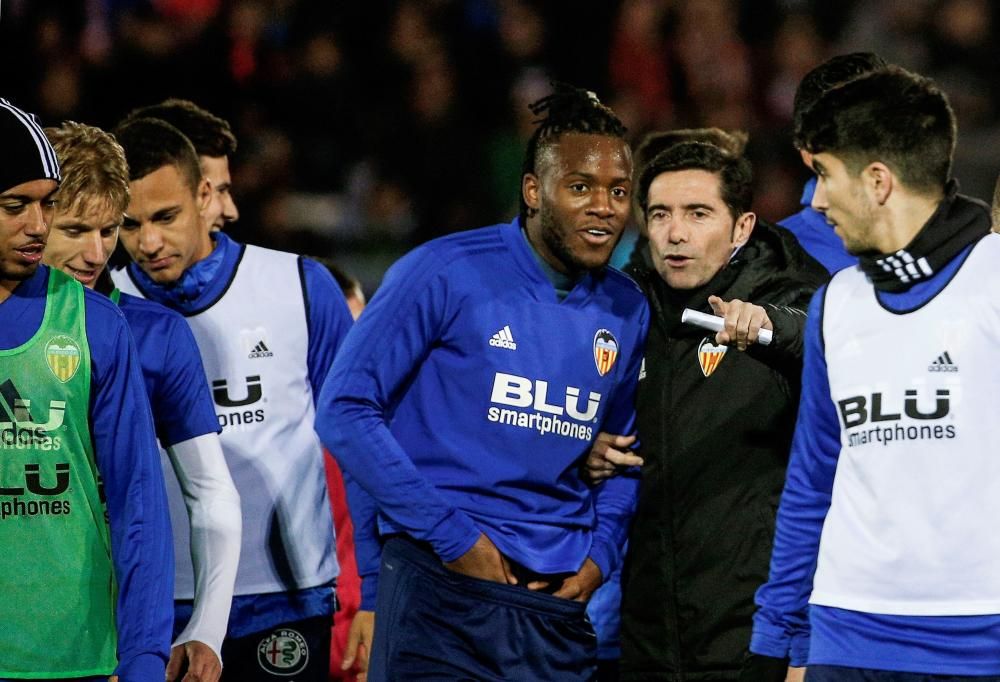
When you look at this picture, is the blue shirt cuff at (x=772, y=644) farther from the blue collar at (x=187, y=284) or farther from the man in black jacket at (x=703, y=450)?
the blue collar at (x=187, y=284)

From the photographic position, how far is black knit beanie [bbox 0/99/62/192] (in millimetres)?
3463

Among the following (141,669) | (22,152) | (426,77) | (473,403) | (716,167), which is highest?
(426,77)

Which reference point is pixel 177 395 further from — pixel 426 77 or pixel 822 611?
pixel 426 77

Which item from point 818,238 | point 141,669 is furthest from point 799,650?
point 818,238

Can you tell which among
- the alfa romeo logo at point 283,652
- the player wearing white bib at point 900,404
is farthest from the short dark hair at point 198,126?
the player wearing white bib at point 900,404

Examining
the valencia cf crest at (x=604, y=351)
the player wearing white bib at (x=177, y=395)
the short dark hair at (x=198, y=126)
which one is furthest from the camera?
the short dark hair at (x=198, y=126)

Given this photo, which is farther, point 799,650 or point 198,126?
point 198,126

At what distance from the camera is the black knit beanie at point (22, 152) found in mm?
3463

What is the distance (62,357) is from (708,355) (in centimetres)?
197

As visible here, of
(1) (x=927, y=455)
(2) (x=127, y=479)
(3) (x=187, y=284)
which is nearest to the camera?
(1) (x=927, y=455)

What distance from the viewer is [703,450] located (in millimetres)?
4641

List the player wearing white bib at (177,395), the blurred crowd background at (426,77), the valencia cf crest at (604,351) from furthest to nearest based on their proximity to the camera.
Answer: the blurred crowd background at (426,77) → the valencia cf crest at (604,351) → the player wearing white bib at (177,395)

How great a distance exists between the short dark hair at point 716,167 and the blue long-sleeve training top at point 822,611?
1.23 meters

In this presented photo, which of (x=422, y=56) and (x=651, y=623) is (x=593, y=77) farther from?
(x=651, y=623)
